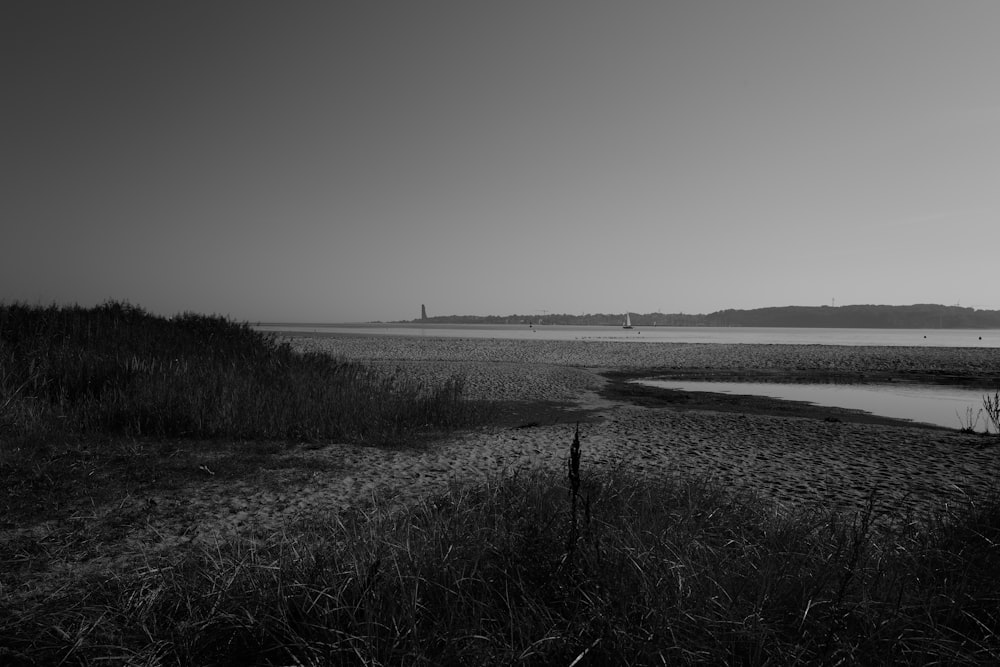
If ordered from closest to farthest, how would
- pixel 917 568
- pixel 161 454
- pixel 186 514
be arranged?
pixel 917 568 < pixel 186 514 < pixel 161 454

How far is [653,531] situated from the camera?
3785 millimetres

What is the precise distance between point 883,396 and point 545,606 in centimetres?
2457

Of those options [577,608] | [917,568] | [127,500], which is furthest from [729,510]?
[127,500]

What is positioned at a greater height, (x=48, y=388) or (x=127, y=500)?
(x=48, y=388)

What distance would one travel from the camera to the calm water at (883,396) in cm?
1698

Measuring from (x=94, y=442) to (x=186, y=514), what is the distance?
12.0ft

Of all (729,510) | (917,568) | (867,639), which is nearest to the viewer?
(867,639)

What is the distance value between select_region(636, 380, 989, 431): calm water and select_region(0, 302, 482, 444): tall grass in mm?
13999

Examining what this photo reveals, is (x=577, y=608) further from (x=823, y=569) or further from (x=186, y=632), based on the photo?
(x=186, y=632)

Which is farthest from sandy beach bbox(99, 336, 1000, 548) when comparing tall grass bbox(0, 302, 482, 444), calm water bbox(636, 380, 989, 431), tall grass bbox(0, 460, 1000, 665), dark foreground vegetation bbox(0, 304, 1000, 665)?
calm water bbox(636, 380, 989, 431)

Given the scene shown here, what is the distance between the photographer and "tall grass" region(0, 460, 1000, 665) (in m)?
2.63

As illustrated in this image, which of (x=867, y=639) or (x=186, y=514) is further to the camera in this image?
(x=186, y=514)

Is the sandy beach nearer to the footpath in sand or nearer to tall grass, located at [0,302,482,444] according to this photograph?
the footpath in sand

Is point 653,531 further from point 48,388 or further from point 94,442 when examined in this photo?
point 48,388
